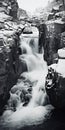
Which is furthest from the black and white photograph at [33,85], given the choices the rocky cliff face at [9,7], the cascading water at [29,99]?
the rocky cliff face at [9,7]

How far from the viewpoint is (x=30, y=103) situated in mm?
21578

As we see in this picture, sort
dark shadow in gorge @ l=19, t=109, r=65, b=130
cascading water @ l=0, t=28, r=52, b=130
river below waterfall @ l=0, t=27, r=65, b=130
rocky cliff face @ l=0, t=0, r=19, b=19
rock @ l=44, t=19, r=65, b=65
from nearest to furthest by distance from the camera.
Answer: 1. dark shadow in gorge @ l=19, t=109, r=65, b=130
2. river below waterfall @ l=0, t=27, r=65, b=130
3. cascading water @ l=0, t=28, r=52, b=130
4. rock @ l=44, t=19, r=65, b=65
5. rocky cliff face @ l=0, t=0, r=19, b=19

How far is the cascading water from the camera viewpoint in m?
19.0

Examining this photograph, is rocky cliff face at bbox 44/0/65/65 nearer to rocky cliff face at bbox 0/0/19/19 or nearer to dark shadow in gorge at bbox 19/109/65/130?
dark shadow in gorge at bbox 19/109/65/130

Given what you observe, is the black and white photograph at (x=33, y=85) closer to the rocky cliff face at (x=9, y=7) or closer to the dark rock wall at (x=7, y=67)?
the dark rock wall at (x=7, y=67)

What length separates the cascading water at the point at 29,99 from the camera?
19.0 m

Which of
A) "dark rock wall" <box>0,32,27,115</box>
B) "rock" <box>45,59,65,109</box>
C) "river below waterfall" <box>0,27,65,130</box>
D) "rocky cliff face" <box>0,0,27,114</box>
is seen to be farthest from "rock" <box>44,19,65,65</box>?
"rock" <box>45,59,65,109</box>

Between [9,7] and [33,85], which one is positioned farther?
[9,7]

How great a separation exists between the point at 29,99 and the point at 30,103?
574 millimetres

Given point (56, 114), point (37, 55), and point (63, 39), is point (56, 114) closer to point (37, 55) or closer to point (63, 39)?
point (63, 39)

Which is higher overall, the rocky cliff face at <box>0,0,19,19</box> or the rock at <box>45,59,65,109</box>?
the rocky cliff face at <box>0,0,19,19</box>

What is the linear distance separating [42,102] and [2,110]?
12.6 feet

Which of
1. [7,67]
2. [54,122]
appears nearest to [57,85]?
[54,122]

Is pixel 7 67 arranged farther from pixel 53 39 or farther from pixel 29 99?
pixel 53 39
